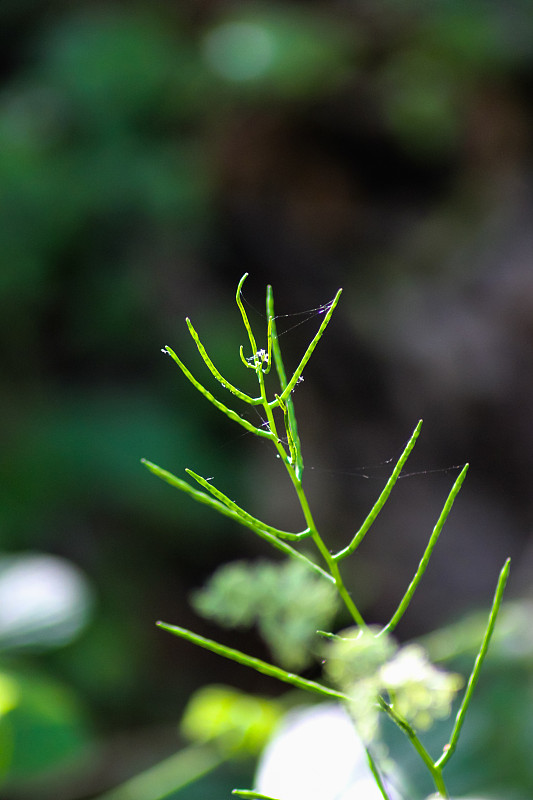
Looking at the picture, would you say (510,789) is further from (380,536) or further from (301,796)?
(380,536)

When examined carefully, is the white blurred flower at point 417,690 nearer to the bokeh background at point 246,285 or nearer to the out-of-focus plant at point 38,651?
the out-of-focus plant at point 38,651

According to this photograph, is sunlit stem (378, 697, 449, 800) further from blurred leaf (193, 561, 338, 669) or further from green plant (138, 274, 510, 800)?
blurred leaf (193, 561, 338, 669)

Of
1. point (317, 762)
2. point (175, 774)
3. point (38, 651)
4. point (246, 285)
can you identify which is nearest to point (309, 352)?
point (317, 762)

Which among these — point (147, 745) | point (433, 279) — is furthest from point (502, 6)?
point (147, 745)

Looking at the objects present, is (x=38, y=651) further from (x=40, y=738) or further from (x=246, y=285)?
(x=246, y=285)

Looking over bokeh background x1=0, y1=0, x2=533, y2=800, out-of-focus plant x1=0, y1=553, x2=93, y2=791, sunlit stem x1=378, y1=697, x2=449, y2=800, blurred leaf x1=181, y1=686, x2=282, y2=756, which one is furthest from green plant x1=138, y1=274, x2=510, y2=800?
bokeh background x1=0, y1=0, x2=533, y2=800

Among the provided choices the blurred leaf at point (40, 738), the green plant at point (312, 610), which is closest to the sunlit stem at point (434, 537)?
the green plant at point (312, 610)
